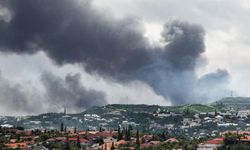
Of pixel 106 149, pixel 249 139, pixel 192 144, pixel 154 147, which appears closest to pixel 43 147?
pixel 106 149

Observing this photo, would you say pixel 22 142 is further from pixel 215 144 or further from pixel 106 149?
pixel 215 144

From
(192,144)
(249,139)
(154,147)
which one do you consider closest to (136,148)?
(154,147)

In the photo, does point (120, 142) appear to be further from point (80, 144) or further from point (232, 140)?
point (232, 140)

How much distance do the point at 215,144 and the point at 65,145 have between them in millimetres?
44985

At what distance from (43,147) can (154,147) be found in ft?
110

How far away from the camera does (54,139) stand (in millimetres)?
198500

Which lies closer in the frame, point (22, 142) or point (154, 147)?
point (154, 147)

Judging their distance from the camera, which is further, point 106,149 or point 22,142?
point 22,142

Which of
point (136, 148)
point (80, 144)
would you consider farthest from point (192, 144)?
point (80, 144)

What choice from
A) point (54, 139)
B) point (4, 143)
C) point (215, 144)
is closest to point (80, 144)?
point (54, 139)

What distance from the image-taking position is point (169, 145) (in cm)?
18462

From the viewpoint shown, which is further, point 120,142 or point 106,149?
point 120,142

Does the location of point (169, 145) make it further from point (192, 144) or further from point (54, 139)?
point (54, 139)

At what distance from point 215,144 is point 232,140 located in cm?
626
